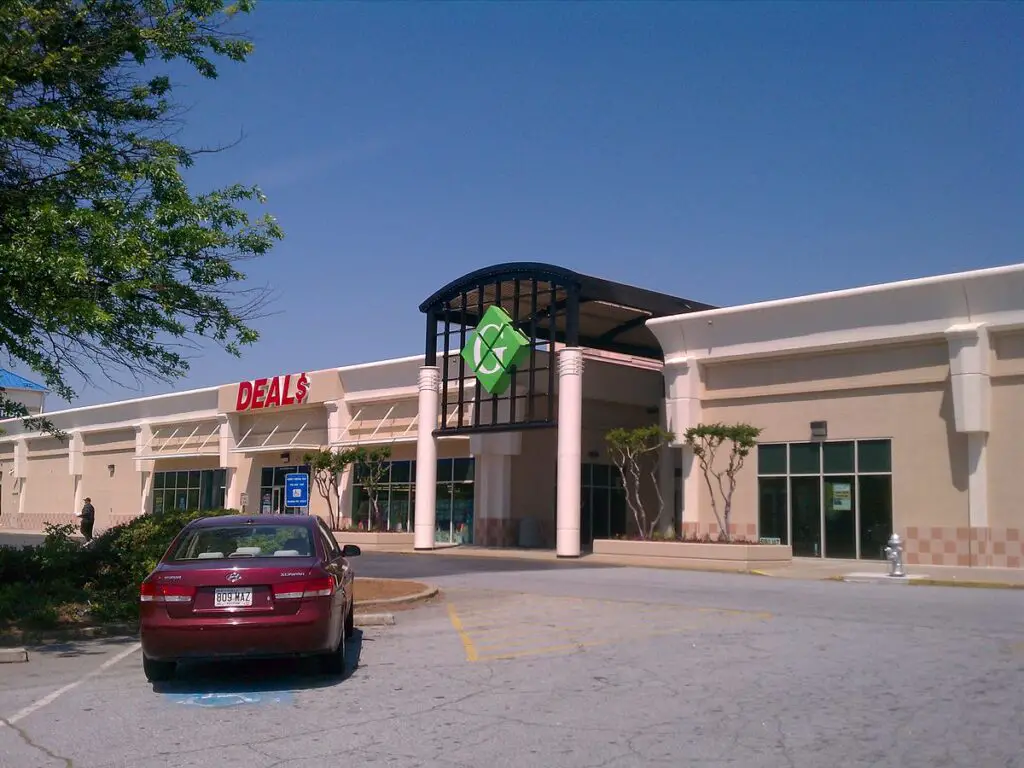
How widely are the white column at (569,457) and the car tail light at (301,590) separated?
2163cm

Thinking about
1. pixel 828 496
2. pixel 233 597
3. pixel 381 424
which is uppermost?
pixel 381 424

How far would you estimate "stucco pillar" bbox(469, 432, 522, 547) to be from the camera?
119 feet

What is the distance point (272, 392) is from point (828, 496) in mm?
26990

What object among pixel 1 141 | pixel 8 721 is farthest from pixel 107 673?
pixel 1 141

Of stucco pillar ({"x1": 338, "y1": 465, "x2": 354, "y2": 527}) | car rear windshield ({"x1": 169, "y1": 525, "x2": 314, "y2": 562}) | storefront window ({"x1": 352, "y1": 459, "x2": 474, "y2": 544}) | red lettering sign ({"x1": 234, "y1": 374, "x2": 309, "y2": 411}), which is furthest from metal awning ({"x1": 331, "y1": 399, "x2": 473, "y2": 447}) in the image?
car rear windshield ({"x1": 169, "y1": 525, "x2": 314, "y2": 562})

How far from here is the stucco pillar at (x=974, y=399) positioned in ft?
81.9

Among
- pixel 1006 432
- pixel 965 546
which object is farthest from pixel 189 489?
pixel 1006 432

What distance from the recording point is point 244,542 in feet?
33.0

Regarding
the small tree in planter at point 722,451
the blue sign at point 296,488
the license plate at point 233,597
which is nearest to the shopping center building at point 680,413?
the small tree in planter at point 722,451

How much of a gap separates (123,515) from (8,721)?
170ft

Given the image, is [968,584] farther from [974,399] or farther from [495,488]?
[495,488]

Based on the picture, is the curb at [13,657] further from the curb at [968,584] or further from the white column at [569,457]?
the white column at [569,457]

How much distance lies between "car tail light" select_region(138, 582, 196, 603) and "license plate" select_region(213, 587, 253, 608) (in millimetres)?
215

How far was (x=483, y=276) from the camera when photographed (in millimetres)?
33812
